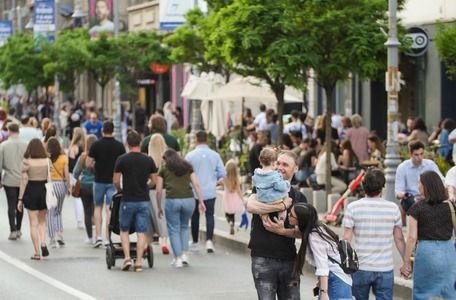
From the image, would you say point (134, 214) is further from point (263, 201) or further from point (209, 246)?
point (263, 201)

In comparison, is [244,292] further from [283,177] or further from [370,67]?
[370,67]

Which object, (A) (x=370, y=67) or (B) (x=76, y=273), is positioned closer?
(B) (x=76, y=273)

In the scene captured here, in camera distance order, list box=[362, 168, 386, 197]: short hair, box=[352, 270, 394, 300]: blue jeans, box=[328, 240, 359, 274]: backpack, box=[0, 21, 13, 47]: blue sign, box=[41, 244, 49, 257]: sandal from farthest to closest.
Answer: box=[0, 21, 13, 47]: blue sign < box=[41, 244, 49, 257]: sandal < box=[362, 168, 386, 197]: short hair < box=[352, 270, 394, 300]: blue jeans < box=[328, 240, 359, 274]: backpack

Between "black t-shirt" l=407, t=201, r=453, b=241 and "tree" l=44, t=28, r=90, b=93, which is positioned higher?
"tree" l=44, t=28, r=90, b=93

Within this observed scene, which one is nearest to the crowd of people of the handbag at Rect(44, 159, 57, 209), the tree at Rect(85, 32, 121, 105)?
the handbag at Rect(44, 159, 57, 209)

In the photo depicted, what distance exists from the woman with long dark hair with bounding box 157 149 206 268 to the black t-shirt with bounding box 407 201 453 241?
661cm

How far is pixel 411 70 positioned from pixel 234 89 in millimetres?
Result: 4435

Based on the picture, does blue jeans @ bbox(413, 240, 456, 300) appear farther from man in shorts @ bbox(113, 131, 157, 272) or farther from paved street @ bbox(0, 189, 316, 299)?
man in shorts @ bbox(113, 131, 157, 272)

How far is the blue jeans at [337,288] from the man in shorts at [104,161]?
31.4 feet

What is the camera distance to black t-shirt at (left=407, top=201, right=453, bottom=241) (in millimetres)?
11328

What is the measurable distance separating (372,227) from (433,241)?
0.64 metres

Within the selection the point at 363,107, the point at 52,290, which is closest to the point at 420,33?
the point at 363,107

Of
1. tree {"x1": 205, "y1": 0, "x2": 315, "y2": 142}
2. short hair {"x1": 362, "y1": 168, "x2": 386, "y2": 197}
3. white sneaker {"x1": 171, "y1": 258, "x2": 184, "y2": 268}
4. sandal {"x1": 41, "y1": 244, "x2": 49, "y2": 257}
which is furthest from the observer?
tree {"x1": 205, "y1": 0, "x2": 315, "y2": 142}

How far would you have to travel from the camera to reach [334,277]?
10.0 m
